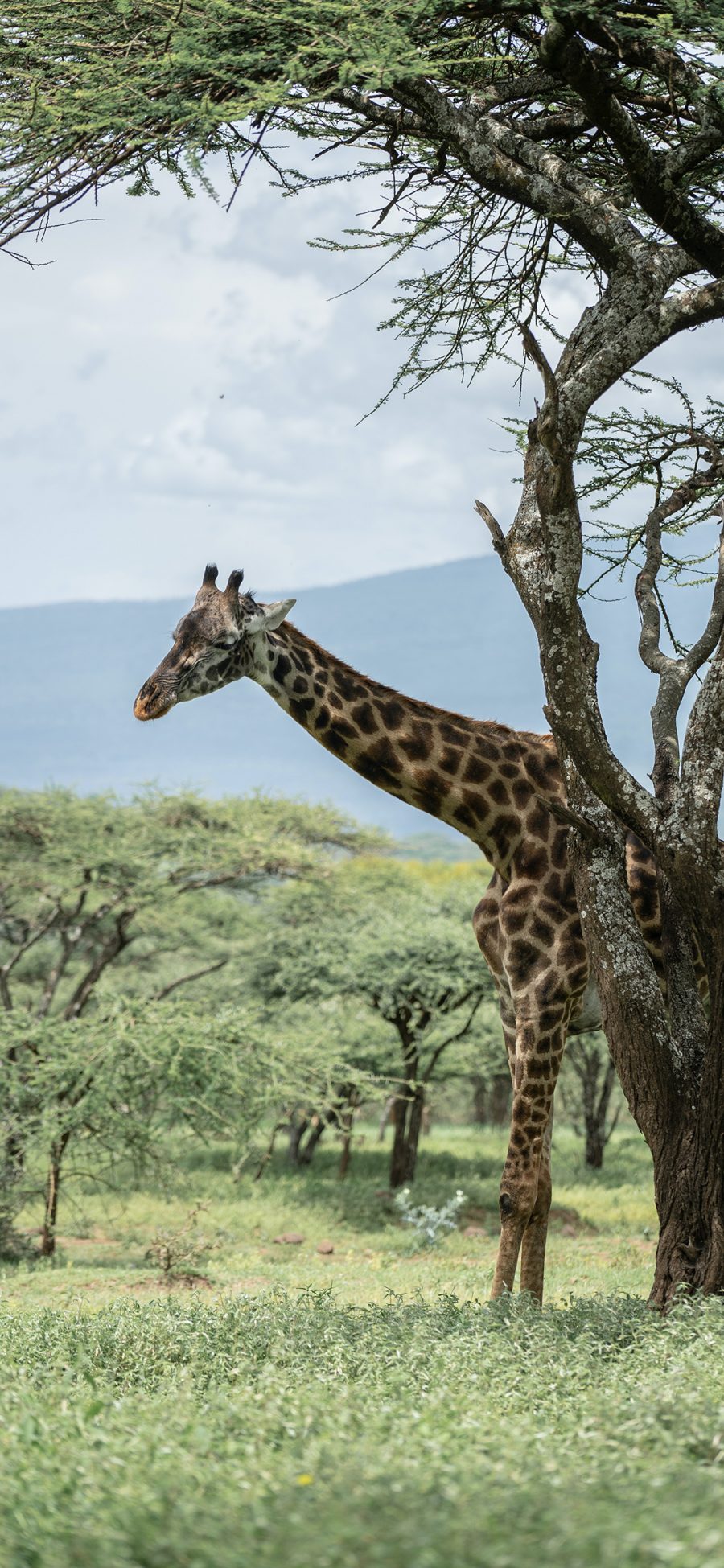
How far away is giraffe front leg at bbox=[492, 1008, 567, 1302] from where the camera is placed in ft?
23.3

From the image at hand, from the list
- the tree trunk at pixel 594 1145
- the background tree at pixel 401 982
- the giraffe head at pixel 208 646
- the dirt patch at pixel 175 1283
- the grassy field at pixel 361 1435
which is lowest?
the dirt patch at pixel 175 1283

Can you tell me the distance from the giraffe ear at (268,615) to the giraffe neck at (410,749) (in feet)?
0.29

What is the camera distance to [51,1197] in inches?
532

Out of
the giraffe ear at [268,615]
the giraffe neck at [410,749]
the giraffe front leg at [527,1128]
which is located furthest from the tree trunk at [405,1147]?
the giraffe ear at [268,615]

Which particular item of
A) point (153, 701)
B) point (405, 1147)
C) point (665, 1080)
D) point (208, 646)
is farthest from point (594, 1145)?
point (153, 701)

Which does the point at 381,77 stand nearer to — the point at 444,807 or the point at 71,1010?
the point at 444,807

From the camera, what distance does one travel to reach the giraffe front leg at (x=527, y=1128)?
23.3 ft

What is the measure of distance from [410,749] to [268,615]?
998 millimetres

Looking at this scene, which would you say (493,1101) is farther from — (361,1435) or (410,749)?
(361,1435)

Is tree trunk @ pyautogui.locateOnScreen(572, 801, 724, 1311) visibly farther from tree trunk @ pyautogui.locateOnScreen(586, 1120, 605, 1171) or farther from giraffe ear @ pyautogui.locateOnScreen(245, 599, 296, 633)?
tree trunk @ pyautogui.locateOnScreen(586, 1120, 605, 1171)

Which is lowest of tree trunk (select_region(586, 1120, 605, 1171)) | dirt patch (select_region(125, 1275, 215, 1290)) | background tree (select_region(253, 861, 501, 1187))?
dirt patch (select_region(125, 1275, 215, 1290))

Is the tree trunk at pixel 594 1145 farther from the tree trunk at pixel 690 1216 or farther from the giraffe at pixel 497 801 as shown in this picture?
the tree trunk at pixel 690 1216

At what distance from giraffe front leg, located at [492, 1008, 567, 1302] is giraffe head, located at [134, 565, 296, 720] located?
2312 millimetres

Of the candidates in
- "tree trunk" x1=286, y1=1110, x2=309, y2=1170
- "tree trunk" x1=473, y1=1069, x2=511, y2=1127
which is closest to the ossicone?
"tree trunk" x1=286, y1=1110, x2=309, y2=1170
